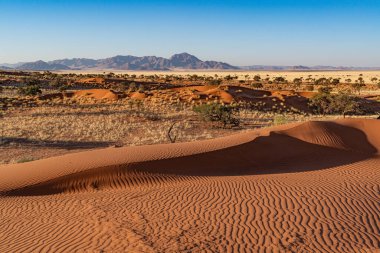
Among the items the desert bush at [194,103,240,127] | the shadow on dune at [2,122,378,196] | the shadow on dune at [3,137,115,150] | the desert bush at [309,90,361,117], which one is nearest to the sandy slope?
the shadow on dune at [2,122,378,196]

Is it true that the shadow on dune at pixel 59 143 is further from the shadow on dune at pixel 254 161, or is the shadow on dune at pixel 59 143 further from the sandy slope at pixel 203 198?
the shadow on dune at pixel 254 161

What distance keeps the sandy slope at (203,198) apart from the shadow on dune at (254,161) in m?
Result: 0.04

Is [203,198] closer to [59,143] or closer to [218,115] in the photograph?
[59,143]

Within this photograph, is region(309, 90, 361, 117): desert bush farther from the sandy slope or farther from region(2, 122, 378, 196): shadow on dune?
the sandy slope

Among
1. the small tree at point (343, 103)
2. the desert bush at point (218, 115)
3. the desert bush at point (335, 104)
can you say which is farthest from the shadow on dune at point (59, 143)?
the small tree at point (343, 103)

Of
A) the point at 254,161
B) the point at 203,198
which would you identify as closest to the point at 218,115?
the point at 254,161

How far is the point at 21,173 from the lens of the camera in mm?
14375

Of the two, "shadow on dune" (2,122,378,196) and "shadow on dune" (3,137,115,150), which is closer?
"shadow on dune" (2,122,378,196)

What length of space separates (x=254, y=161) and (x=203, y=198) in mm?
6062

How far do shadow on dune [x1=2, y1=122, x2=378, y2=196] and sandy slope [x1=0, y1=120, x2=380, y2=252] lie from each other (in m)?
0.04

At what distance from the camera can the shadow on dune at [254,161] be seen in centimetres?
1367

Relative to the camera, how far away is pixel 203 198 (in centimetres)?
1104

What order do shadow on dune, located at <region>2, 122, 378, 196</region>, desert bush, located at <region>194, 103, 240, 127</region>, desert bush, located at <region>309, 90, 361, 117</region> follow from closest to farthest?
shadow on dune, located at <region>2, 122, 378, 196</region> → desert bush, located at <region>194, 103, 240, 127</region> → desert bush, located at <region>309, 90, 361, 117</region>

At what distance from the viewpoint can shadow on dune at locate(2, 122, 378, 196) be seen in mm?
13672
